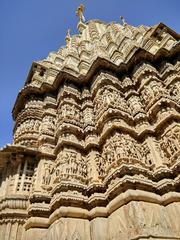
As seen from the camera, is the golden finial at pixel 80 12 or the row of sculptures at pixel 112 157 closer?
the row of sculptures at pixel 112 157

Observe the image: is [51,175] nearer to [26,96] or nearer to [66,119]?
[66,119]

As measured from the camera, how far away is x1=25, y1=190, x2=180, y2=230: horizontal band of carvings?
6621mm

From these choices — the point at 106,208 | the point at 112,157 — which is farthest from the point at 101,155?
the point at 106,208

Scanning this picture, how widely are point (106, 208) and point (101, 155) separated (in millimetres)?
2417

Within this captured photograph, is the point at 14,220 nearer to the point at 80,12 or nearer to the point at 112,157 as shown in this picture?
the point at 112,157

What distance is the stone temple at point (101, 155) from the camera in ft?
22.2

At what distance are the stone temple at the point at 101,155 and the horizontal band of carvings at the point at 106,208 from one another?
3cm

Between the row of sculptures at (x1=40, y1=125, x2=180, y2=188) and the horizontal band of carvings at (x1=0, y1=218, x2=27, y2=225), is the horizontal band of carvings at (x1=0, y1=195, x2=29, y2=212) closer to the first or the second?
the horizontal band of carvings at (x1=0, y1=218, x2=27, y2=225)

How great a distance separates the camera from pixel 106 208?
736 centimetres

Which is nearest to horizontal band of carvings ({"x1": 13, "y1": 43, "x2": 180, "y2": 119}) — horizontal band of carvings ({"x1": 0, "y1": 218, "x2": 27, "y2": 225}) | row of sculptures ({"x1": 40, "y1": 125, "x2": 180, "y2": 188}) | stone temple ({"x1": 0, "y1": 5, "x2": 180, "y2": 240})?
stone temple ({"x1": 0, "y1": 5, "x2": 180, "y2": 240})

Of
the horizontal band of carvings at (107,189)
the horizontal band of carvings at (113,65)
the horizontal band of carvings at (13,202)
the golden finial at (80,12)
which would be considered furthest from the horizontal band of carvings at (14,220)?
the golden finial at (80,12)

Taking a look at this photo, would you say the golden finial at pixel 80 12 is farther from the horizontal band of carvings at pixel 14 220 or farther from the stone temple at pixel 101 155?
the horizontal band of carvings at pixel 14 220

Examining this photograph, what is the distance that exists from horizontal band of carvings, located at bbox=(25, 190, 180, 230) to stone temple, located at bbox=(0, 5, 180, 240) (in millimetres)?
28

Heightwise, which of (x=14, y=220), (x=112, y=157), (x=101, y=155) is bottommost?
(x=14, y=220)
